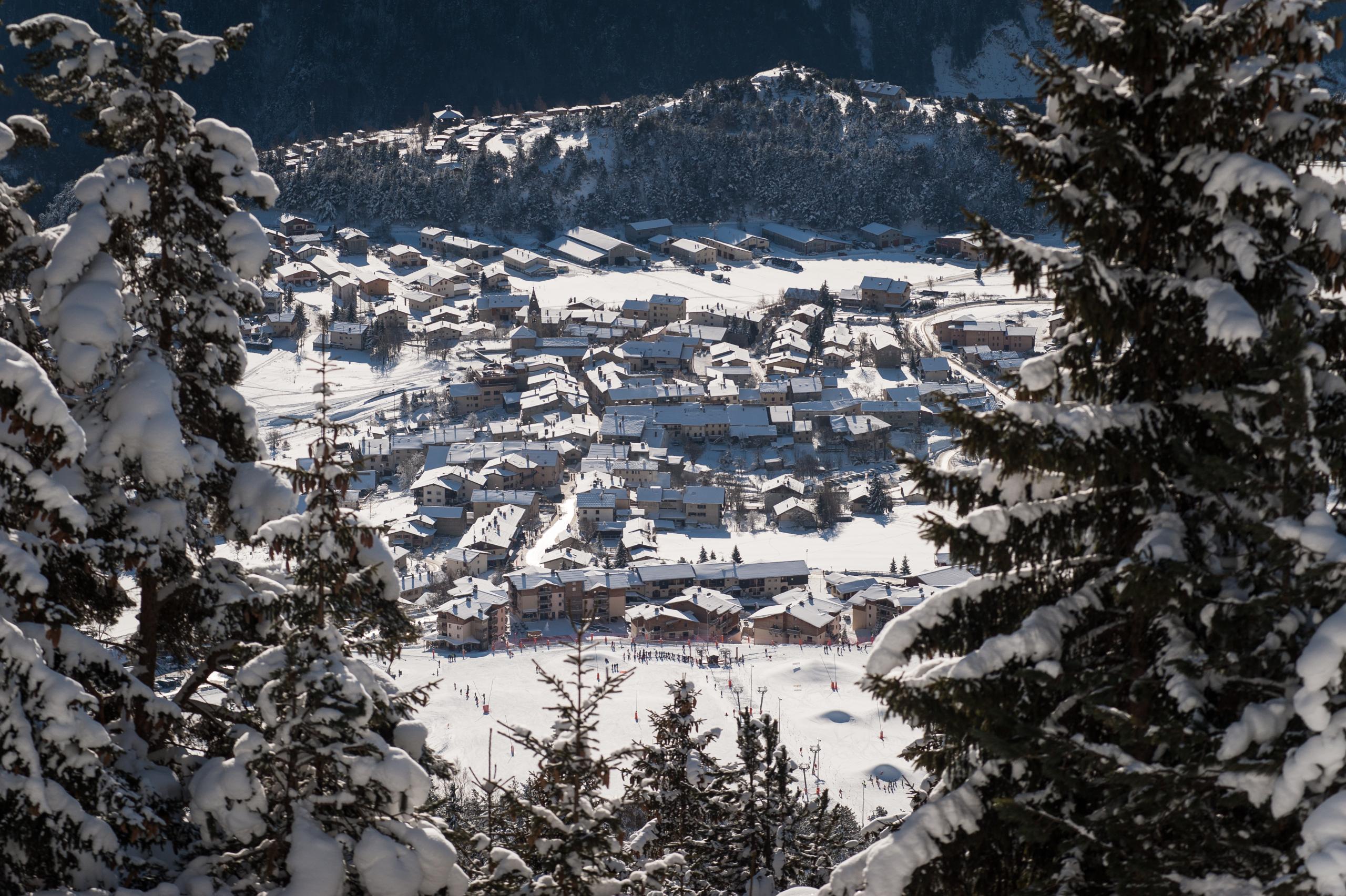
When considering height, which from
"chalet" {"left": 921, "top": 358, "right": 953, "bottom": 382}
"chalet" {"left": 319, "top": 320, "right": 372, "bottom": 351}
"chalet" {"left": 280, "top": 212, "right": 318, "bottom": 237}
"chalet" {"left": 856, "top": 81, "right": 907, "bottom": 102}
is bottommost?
"chalet" {"left": 921, "top": 358, "right": 953, "bottom": 382}

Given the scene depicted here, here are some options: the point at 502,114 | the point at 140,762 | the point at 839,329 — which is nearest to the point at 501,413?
the point at 839,329

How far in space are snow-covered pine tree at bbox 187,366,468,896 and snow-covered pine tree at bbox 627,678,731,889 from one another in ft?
15.0

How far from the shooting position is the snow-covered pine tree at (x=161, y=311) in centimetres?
659

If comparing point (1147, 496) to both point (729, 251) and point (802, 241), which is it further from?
point (802, 241)

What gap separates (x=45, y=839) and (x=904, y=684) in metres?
4.07

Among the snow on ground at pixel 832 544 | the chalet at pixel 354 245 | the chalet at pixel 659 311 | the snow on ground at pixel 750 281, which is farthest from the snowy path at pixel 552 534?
the chalet at pixel 354 245

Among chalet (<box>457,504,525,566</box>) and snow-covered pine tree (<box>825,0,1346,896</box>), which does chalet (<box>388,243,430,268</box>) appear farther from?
snow-covered pine tree (<box>825,0,1346,896</box>)

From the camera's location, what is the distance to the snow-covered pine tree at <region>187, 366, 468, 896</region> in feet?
19.1

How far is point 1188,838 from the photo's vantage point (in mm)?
4449

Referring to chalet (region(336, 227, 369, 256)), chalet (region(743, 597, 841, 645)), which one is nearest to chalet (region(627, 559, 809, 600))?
chalet (region(743, 597, 841, 645))

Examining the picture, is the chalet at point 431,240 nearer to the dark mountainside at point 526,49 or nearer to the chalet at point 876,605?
the chalet at point 876,605

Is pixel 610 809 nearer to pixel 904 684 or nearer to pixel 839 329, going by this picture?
pixel 904 684

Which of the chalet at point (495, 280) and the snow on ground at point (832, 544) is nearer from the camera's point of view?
the snow on ground at point (832, 544)

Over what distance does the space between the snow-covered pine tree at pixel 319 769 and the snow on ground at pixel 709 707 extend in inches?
768
